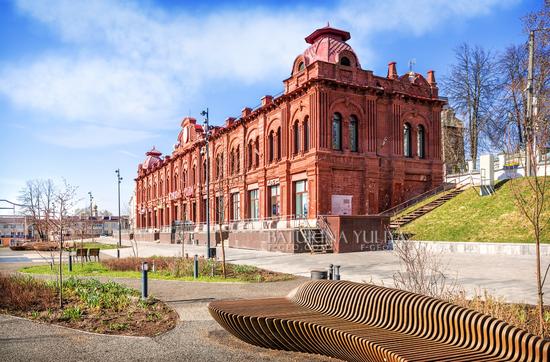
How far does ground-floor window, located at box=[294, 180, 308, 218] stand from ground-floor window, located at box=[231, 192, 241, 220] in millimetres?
9939

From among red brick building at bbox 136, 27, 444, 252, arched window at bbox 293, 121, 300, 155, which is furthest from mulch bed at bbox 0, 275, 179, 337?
arched window at bbox 293, 121, 300, 155

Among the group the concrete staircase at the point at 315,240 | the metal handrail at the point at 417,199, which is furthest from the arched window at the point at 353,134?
the concrete staircase at the point at 315,240

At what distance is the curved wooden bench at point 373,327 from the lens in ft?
13.1

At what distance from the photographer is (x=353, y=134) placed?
33.0m

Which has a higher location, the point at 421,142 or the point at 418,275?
the point at 421,142

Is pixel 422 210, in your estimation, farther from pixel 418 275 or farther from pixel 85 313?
pixel 85 313

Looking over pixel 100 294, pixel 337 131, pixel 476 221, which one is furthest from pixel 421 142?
pixel 100 294

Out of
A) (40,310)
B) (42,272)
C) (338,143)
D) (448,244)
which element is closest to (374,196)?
(338,143)

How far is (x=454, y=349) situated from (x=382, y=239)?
882 inches

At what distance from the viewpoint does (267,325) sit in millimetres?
5812

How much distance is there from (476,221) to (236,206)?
2330 centimetres

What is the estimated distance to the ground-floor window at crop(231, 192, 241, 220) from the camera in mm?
42125

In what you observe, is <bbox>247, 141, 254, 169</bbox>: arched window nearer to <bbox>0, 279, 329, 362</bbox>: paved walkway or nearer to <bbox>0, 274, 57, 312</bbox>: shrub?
<bbox>0, 274, 57, 312</bbox>: shrub

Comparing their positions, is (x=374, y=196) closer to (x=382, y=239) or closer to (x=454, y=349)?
(x=382, y=239)
